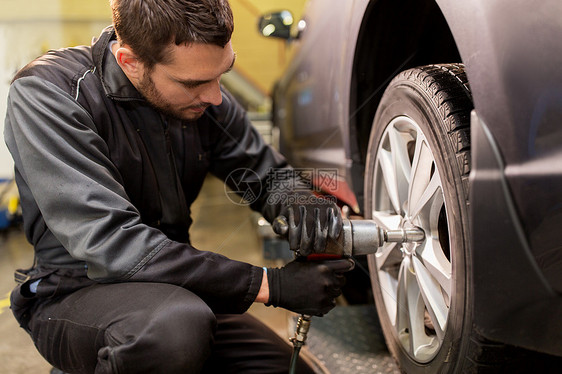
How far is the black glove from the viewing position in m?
1.02

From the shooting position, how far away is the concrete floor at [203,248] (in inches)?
59.9

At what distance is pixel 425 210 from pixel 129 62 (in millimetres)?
780

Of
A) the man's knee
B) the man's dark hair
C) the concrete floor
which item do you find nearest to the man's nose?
the man's dark hair

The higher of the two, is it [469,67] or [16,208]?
[469,67]

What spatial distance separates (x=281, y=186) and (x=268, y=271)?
A: 37cm

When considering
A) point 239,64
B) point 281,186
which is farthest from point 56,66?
point 239,64

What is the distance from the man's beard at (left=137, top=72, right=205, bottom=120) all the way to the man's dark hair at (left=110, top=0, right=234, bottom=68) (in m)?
0.06

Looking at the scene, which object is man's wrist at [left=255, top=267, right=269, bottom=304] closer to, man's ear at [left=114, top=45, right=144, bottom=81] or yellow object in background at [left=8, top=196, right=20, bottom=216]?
man's ear at [left=114, top=45, right=144, bottom=81]

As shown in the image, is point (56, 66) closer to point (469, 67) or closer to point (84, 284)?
point (84, 284)

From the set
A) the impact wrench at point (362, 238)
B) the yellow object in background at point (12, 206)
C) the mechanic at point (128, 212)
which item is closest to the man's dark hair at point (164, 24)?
the mechanic at point (128, 212)

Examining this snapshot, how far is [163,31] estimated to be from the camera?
39.2 inches

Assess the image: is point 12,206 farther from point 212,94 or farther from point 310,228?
point 310,228

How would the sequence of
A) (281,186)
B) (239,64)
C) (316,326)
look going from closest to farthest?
(281,186) → (316,326) → (239,64)

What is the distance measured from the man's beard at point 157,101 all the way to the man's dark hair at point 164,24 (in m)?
0.06
